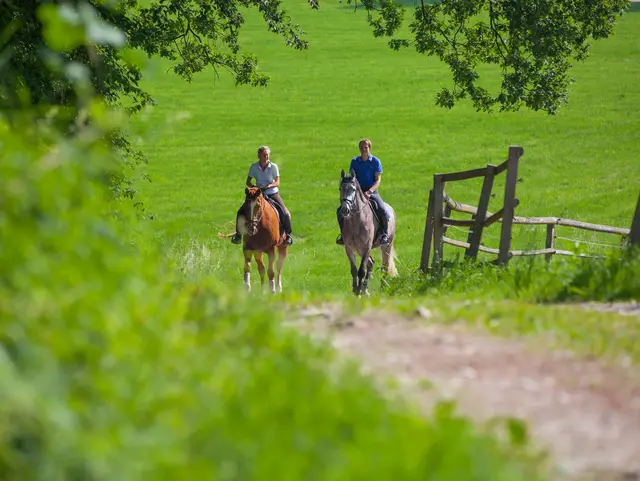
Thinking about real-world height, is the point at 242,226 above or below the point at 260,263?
above

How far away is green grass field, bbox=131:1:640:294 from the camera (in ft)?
117

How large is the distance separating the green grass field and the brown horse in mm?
4497

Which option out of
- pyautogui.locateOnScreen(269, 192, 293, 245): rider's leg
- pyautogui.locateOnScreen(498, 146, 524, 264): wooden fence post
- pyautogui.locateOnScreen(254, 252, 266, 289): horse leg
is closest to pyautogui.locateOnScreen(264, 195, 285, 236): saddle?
pyautogui.locateOnScreen(269, 192, 293, 245): rider's leg

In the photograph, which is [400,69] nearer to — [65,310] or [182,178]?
[182,178]

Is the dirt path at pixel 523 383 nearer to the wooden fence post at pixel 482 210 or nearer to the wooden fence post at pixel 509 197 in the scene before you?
the wooden fence post at pixel 509 197

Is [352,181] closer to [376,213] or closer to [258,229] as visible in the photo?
[376,213]

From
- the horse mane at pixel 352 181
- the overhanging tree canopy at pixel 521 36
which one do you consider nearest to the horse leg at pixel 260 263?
the horse mane at pixel 352 181

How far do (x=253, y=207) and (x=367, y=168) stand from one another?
2167 mm

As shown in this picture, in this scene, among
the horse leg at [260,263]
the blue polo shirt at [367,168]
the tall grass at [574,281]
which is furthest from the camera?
the horse leg at [260,263]

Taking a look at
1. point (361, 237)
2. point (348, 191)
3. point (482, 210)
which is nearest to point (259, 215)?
point (361, 237)

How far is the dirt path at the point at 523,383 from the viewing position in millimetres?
5145

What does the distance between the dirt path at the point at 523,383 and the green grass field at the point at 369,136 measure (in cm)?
1788

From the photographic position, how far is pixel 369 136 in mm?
49062

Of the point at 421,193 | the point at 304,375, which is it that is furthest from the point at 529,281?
the point at 421,193
